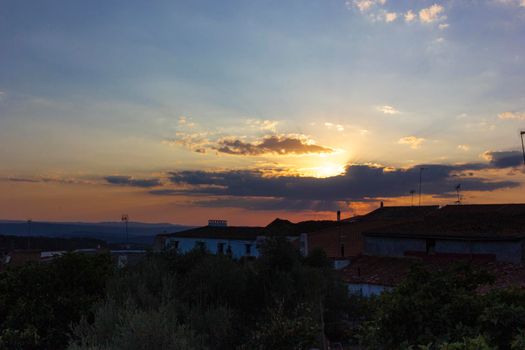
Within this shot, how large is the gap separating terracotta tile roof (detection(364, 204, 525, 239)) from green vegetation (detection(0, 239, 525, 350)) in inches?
459

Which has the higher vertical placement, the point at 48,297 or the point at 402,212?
the point at 402,212

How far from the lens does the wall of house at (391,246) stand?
125ft

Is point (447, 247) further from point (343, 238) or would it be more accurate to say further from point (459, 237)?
point (343, 238)

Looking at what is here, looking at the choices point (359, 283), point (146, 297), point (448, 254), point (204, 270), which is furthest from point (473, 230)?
point (146, 297)

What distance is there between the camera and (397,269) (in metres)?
35.7

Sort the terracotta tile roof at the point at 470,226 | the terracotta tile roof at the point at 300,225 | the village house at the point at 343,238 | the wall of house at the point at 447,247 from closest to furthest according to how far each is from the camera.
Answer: the wall of house at the point at 447,247, the terracotta tile roof at the point at 470,226, the village house at the point at 343,238, the terracotta tile roof at the point at 300,225

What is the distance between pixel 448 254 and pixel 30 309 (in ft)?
90.2

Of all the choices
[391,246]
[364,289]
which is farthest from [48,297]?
[391,246]

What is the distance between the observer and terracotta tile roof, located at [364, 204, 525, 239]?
34375mm

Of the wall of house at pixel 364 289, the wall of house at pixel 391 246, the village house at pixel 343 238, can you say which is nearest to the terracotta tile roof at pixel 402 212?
the village house at pixel 343 238

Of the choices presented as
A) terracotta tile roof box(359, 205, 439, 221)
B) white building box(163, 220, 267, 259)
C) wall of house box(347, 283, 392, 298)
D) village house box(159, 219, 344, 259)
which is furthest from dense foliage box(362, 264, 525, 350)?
white building box(163, 220, 267, 259)

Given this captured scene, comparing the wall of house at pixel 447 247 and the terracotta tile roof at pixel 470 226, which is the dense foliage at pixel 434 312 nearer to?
the wall of house at pixel 447 247

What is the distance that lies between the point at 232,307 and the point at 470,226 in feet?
77.2

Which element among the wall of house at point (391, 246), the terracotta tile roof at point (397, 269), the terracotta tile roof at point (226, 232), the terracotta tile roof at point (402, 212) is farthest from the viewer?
the terracotta tile roof at point (226, 232)
